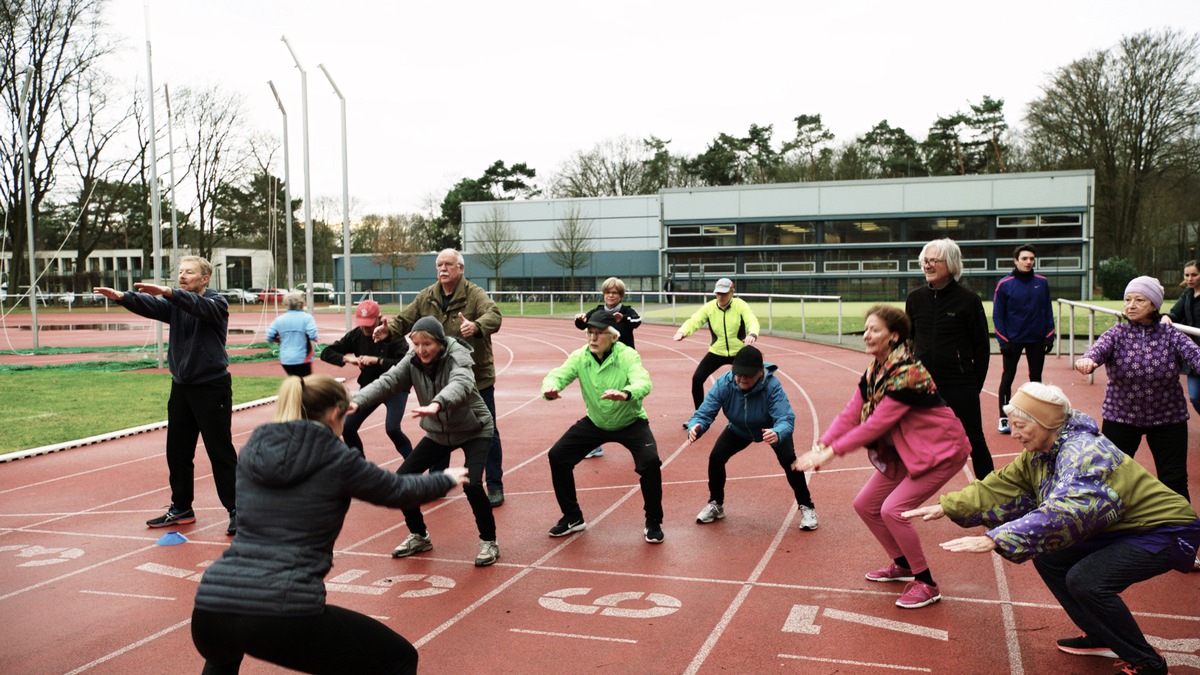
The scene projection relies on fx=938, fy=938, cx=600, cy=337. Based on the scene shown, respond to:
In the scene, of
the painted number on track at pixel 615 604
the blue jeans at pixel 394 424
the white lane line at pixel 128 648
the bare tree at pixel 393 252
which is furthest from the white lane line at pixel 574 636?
the bare tree at pixel 393 252

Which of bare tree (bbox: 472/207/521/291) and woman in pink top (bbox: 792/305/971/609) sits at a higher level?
bare tree (bbox: 472/207/521/291)

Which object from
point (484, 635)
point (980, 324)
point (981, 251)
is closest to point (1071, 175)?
point (981, 251)

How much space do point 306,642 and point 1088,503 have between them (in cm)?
313

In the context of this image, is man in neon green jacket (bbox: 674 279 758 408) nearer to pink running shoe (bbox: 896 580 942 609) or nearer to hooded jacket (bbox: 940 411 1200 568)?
pink running shoe (bbox: 896 580 942 609)

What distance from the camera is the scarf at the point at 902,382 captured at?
5.01 meters

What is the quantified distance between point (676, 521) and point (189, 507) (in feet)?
12.5

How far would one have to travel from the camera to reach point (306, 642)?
313cm

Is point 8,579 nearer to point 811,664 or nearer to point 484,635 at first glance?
point 484,635

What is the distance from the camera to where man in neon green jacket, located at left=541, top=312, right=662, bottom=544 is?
259 inches

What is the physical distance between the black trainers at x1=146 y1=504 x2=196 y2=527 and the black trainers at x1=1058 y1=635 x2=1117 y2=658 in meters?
6.12

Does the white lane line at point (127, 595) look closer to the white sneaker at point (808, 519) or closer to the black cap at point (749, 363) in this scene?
the black cap at point (749, 363)

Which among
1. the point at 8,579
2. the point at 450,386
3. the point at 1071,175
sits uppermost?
the point at 1071,175

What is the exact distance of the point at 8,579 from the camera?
19.7ft

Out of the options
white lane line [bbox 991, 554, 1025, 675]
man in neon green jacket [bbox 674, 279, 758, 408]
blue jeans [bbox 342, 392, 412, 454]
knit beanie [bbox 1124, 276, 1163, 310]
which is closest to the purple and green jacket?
knit beanie [bbox 1124, 276, 1163, 310]
